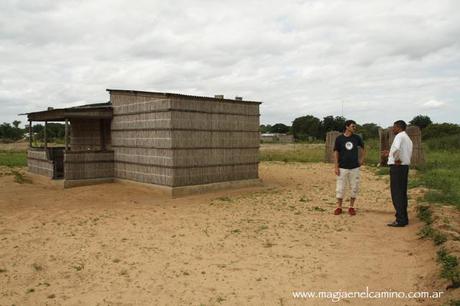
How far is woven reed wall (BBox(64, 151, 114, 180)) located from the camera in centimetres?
1294

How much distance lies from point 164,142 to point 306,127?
73429 millimetres

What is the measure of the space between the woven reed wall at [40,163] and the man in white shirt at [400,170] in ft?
35.1

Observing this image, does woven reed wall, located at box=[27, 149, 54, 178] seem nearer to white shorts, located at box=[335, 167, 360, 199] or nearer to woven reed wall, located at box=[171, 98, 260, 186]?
woven reed wall, located at box=[171, 98, 260, 186]

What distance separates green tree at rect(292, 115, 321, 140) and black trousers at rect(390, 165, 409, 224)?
72432 millimetres

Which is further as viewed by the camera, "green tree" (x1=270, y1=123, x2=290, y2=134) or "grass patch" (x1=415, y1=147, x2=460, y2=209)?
"green tree" (x1=270, y1=123, x2=290, y2=134)

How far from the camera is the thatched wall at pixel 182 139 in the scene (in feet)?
37.1

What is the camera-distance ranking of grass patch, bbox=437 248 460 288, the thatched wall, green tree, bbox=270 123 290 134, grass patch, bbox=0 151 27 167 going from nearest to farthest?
grass patch, bbox=437 248 460 288, the thatched wall, grass patch, bbox=0 151 27 167, green tree, bbox=270 123 290 134

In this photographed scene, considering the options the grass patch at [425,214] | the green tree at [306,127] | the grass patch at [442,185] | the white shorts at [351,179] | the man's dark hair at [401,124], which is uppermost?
the green tree at [306,127]

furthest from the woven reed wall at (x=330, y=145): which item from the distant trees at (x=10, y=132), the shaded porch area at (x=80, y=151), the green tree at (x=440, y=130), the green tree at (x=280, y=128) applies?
the green tree at (x=280, y=128)

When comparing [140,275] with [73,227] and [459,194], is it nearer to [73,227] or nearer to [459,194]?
[73,227]

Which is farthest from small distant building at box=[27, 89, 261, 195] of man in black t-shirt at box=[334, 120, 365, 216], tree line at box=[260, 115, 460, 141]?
tree line at box=[260, 115, 460, 141]

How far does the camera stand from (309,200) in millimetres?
10500

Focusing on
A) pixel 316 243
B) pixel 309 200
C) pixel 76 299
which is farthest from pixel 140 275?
pixel 309 200

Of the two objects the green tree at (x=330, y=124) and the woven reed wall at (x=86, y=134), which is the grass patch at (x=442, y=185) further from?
the green tree at (x=330, y=124)
